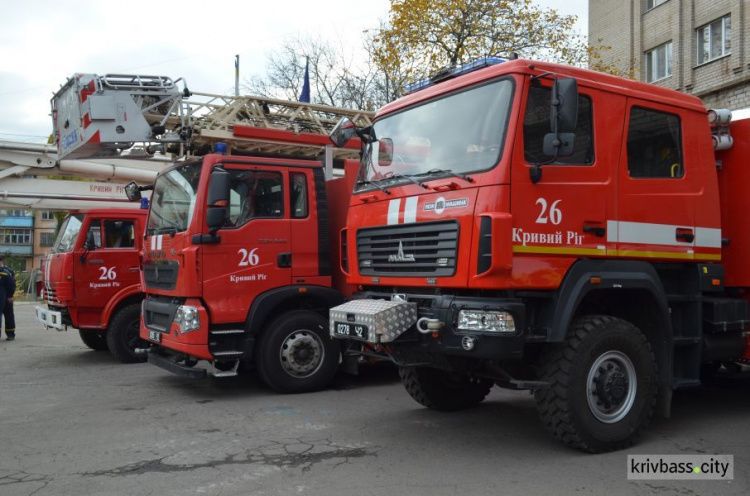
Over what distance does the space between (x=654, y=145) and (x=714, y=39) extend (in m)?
18.6

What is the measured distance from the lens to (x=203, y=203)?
7.42 meters

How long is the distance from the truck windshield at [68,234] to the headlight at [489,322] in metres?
7.76

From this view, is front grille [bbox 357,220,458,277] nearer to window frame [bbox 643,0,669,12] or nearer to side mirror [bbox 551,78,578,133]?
side mirror [bbox 551,78,578,133]

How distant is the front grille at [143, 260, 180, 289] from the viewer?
7.64m

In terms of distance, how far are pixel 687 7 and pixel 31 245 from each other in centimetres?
6621

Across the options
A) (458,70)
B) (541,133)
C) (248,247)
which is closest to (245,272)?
(248,247)

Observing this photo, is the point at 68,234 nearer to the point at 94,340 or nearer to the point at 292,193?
the point at 94,340

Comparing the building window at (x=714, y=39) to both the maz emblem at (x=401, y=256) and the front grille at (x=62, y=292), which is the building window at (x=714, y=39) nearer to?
the maz emblem at (x=401, y=256)

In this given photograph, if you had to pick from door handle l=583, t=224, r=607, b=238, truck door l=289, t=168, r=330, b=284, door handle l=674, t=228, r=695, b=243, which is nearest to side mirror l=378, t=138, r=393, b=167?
door handle l=583, t=224, r=607, b=238

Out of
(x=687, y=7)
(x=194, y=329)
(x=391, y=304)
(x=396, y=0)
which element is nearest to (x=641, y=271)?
(x=391, y=304)

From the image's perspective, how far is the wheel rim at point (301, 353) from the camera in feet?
25.3

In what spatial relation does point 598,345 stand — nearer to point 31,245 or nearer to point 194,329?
point 194,329

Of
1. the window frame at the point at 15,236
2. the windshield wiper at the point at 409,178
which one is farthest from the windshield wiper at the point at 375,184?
the window frame at the point at 15,236

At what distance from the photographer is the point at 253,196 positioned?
25.5ft
